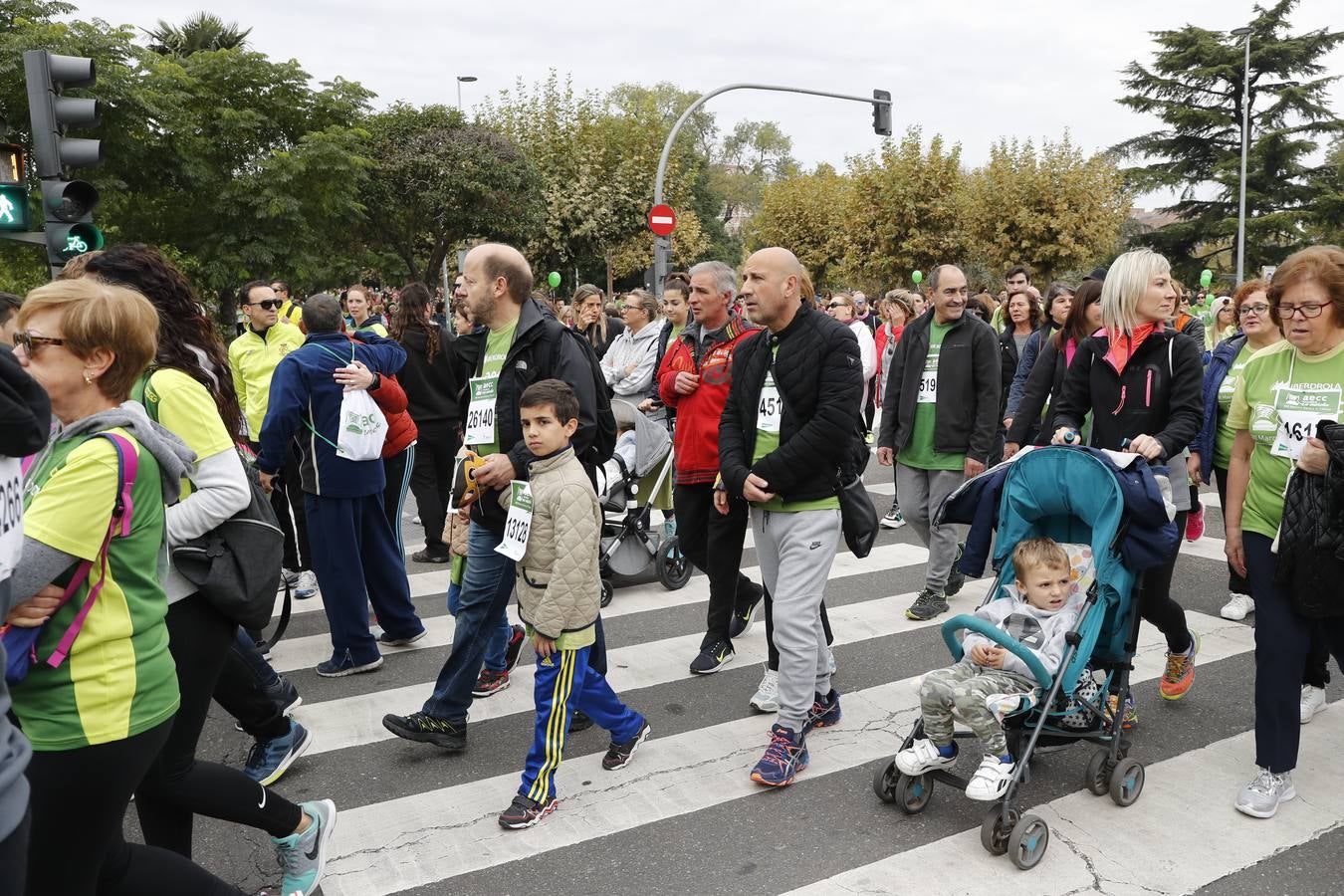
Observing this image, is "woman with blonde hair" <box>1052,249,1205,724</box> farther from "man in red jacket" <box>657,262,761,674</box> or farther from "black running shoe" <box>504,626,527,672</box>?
"black running shoe" <box>504,626,527,672</box>

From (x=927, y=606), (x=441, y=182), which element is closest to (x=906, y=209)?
(x=441, y=182)

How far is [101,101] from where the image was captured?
53.7ft

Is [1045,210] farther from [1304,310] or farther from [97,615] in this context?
[97,615]

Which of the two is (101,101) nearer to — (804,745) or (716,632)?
(716,632)

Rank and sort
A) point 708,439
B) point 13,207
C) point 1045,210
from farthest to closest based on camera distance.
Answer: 1. point 1045,210
2. point 13,207
3. point 708,439

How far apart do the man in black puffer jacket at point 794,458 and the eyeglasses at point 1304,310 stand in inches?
61.5

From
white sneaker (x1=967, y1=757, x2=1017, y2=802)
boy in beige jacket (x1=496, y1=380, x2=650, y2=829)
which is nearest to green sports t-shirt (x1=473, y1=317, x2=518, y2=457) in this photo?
boy in beige jacket (x1=496, y1=380, x2=650, y2=829)

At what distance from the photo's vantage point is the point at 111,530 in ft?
7.65

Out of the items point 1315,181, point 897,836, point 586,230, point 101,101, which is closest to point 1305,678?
point 897,836

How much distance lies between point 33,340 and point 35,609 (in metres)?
0.64

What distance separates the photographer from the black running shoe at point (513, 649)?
549 centimetres

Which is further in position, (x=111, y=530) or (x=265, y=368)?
(x=265, y=368)

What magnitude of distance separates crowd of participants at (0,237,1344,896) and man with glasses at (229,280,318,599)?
19 mm

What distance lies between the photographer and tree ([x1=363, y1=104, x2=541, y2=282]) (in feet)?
97.3
